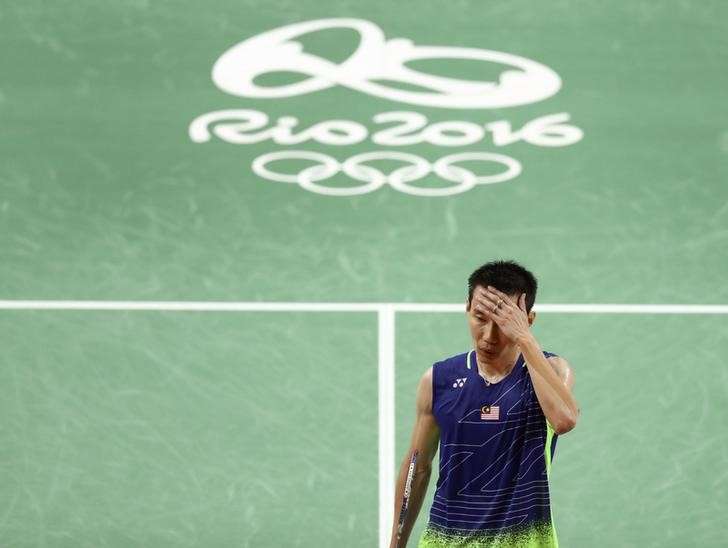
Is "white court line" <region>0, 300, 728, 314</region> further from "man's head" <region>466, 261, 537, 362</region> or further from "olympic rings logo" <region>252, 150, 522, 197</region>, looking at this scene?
"man's head" <region>466, 261, 537, 362</region>

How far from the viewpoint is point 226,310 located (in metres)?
5.91

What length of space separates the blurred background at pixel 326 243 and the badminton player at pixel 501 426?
2320 millimetres

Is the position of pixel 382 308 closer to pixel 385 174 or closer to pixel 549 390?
pixel 385 174

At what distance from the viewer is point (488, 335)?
343 cm

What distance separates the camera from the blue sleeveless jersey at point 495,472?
3.36 metres

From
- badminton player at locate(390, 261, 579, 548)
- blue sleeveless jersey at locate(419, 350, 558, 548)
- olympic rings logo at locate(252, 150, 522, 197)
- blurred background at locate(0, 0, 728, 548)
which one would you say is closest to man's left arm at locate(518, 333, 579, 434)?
badminton player at locate(390, 261, 579, 548)

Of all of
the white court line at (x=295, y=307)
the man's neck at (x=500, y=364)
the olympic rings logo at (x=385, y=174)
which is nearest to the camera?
the man's neck at (x=500, y=364)

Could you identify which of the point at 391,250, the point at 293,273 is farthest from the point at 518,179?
the point at 293,273

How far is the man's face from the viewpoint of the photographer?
343 centimetres

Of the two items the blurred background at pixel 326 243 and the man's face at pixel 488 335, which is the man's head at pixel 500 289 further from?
the blurred background at pixel 326 243

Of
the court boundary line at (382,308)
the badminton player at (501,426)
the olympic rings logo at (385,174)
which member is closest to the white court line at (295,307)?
the court boundary line at (382,308)

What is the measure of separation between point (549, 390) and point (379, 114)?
3.02m

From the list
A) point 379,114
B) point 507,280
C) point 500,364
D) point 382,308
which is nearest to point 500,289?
point 507,280

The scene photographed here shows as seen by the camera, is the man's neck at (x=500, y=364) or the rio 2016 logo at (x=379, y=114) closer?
the man's neck at (x=500, y=364)
